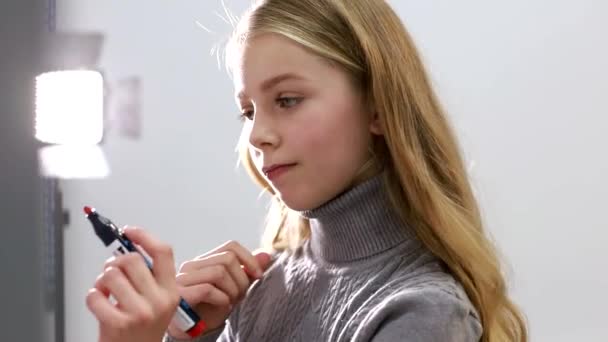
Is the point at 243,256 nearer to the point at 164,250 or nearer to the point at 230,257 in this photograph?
the point at 230,257

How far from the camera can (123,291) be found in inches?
28.0

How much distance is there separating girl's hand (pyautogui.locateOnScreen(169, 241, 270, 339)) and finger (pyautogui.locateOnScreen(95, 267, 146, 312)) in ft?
0.67

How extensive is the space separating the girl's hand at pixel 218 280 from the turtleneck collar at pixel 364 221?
133 millimetres

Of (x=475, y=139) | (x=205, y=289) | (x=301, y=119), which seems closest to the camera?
(x=301, y=119)

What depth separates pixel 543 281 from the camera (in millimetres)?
1580

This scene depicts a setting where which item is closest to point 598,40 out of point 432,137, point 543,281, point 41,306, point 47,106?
point 543,281

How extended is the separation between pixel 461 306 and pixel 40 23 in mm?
1062

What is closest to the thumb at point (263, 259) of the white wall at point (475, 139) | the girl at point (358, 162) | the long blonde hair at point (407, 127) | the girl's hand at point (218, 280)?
the girl's hand at point (218, 280)

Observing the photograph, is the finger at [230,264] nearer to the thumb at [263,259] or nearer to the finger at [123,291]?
the thumb at [263,259]

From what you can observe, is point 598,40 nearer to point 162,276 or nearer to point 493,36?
point 493,36

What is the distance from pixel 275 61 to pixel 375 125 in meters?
0.11

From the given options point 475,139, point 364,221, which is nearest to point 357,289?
point 364,221

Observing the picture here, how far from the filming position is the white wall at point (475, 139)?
156cm

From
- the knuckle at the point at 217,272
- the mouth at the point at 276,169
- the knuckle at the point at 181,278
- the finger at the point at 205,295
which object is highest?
the mouth at the point at 276,169
